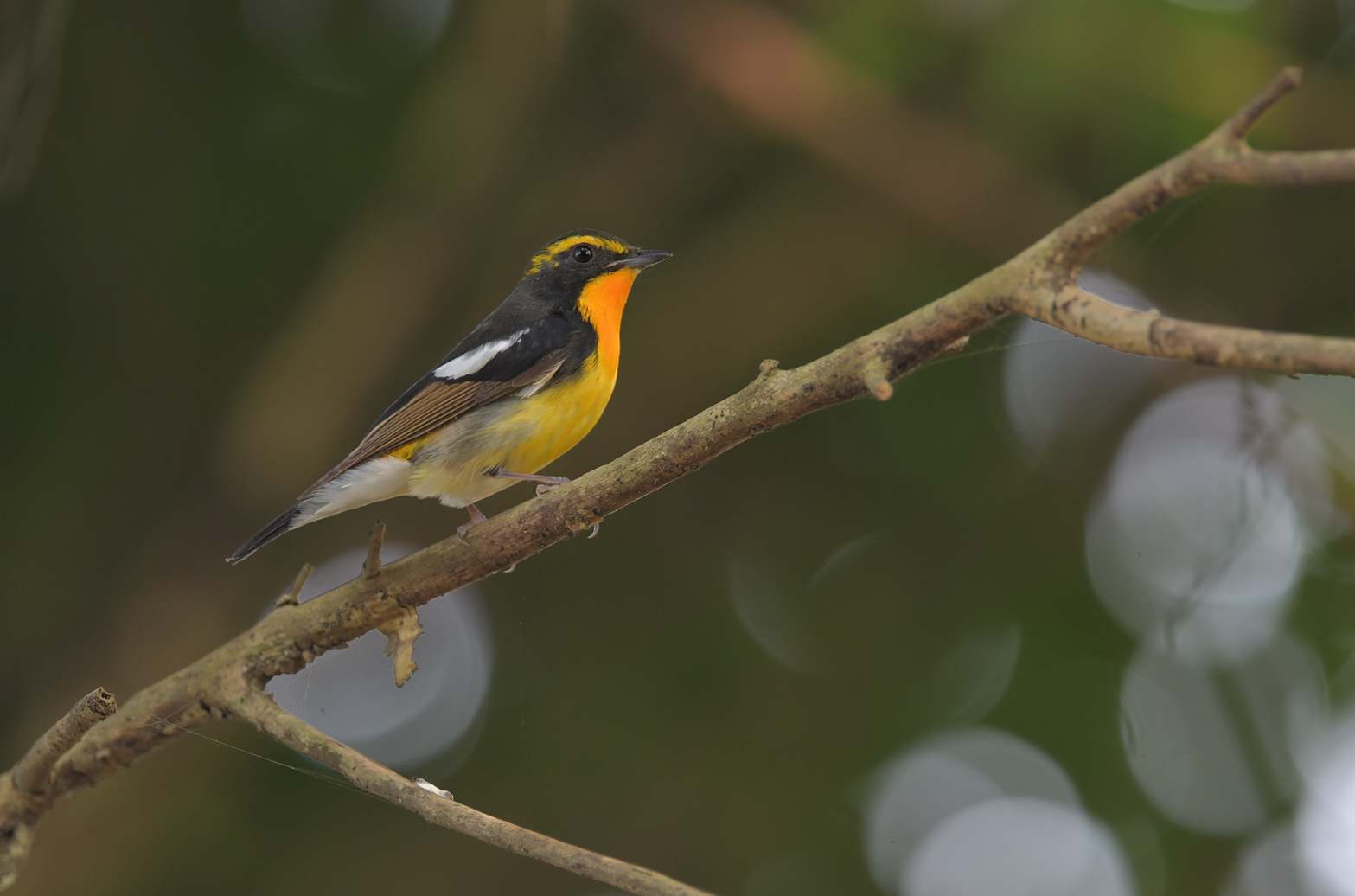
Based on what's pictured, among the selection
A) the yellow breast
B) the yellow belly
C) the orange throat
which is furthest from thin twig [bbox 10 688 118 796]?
the orange throat

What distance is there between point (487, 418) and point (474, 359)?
0.19 metres

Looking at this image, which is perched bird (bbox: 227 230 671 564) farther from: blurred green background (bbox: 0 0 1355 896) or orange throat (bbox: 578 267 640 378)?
blurred green background (bbox: 0 0 1355 896)

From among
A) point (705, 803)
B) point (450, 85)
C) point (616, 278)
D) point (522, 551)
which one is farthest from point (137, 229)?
point (522, 551)

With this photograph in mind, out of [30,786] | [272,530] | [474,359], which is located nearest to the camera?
[30,786]

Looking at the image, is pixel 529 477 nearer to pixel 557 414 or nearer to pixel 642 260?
pixel 557 414

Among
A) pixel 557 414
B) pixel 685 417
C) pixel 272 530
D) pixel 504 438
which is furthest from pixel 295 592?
pixel 685 417

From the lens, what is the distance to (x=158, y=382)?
5.25 m

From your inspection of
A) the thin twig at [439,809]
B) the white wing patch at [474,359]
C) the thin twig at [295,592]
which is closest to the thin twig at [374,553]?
the thin twig at [295,592]

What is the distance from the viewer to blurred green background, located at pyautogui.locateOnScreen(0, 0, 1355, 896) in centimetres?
441

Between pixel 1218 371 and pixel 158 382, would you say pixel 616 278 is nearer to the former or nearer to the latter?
pixel 1218 371

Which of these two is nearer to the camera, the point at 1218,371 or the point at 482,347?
the point at 482,347

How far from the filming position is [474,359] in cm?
317

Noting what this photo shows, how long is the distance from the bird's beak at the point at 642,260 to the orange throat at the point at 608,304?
19mm

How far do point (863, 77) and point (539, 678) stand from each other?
2471mm
